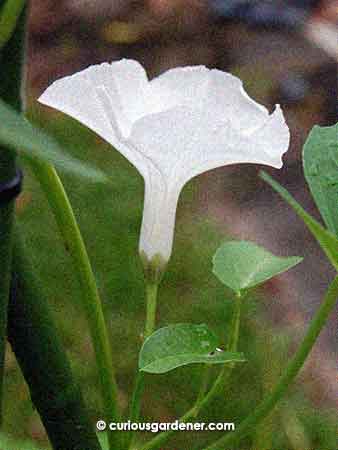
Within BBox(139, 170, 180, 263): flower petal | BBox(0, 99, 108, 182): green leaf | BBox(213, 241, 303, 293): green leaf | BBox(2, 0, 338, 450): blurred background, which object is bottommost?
BBox(2, 0, 338, 450): blurred background

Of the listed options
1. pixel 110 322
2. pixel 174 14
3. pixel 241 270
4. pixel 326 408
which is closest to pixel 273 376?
pixel 326 408

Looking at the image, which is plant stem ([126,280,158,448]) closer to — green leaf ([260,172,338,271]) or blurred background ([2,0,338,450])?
green leaf ([260,172,338,271])

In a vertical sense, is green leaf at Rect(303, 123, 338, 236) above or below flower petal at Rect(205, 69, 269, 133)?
below

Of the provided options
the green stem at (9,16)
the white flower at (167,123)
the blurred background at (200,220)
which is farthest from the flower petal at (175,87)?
the blurred background at (200,220)

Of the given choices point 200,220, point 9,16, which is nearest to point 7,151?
point 9,16

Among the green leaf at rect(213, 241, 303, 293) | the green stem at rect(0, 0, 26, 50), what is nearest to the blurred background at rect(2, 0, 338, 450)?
the green leaf at rect(213, 241, 303, 293)

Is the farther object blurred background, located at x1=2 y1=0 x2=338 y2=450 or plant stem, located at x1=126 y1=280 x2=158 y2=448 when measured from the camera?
blurred background, located at x1=2 y1=0 x2=338 y2=450

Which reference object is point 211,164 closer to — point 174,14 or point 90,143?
point 90,143
